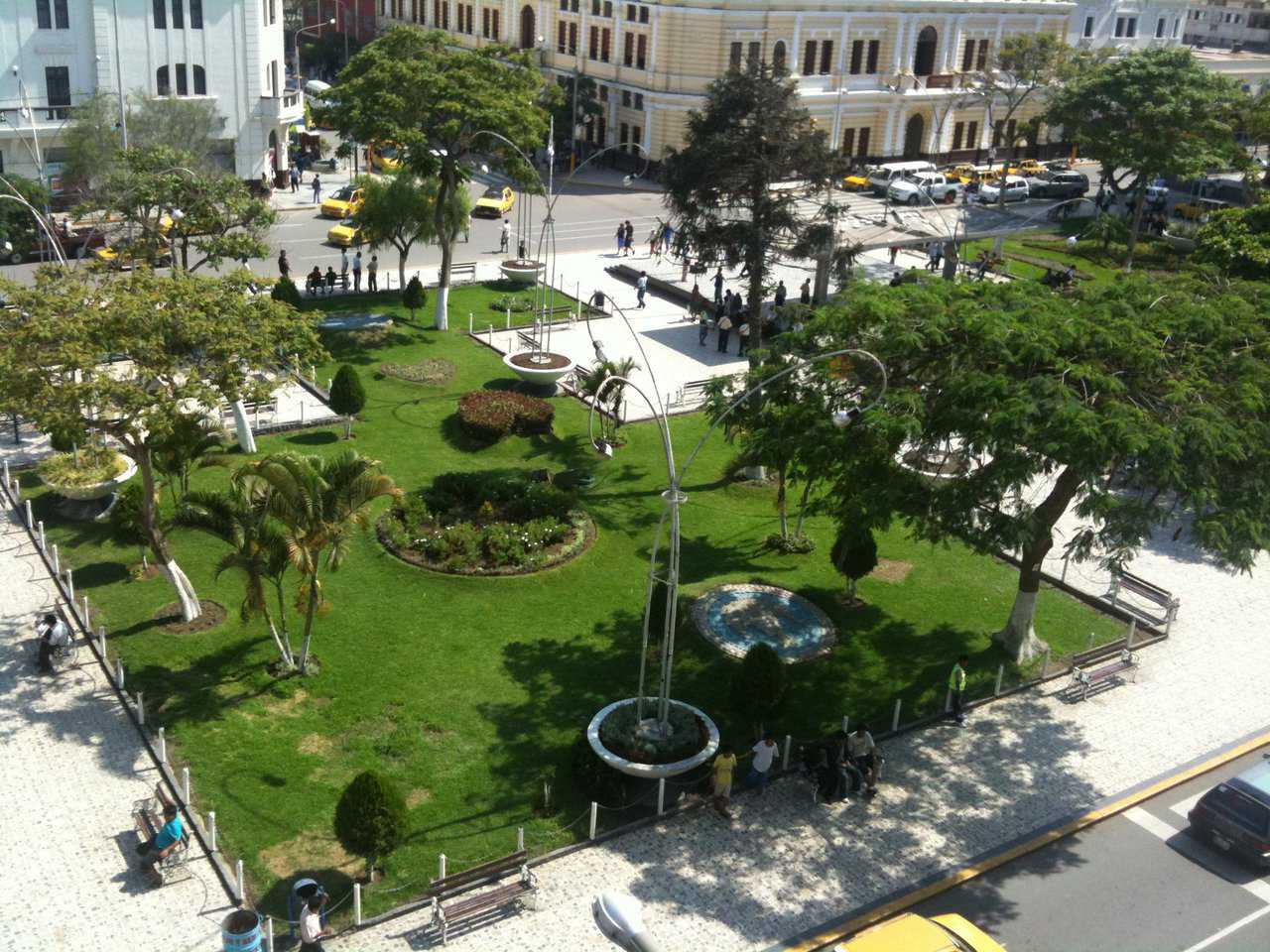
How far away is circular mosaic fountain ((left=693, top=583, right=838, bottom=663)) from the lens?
25.5m

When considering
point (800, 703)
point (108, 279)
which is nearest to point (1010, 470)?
point (800, 703)

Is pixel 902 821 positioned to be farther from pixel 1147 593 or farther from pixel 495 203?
pixel 495 203

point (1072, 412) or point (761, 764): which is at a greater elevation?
point (1072, 412)

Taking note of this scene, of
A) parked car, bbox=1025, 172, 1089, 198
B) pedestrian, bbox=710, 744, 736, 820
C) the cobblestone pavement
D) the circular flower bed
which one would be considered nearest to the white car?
parked car, bbox=1025, 172, 1089, 198

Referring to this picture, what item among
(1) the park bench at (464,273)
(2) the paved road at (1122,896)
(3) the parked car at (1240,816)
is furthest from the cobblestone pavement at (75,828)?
(1) the park bench at (464,273)

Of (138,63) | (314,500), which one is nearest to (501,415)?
(314,500)

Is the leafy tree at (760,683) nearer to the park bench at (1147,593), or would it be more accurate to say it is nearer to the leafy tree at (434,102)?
the park bench at (1147,593)

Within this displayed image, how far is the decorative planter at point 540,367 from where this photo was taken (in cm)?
3697

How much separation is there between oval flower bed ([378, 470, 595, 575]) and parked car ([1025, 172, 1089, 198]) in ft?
159

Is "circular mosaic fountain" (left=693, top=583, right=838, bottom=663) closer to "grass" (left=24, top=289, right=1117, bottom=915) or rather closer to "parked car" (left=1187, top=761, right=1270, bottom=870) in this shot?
"grass" (left=24, top=289, right=1117, bottom=915)

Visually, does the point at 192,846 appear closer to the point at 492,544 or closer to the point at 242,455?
the point at 492,544

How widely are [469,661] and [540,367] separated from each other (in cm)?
1468

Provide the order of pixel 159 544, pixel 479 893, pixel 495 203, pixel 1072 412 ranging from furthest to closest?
pixel 495 203 → pixel 159 544 → pixel 1072 412 → pixel 479 893

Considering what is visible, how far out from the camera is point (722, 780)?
20.5 metres
